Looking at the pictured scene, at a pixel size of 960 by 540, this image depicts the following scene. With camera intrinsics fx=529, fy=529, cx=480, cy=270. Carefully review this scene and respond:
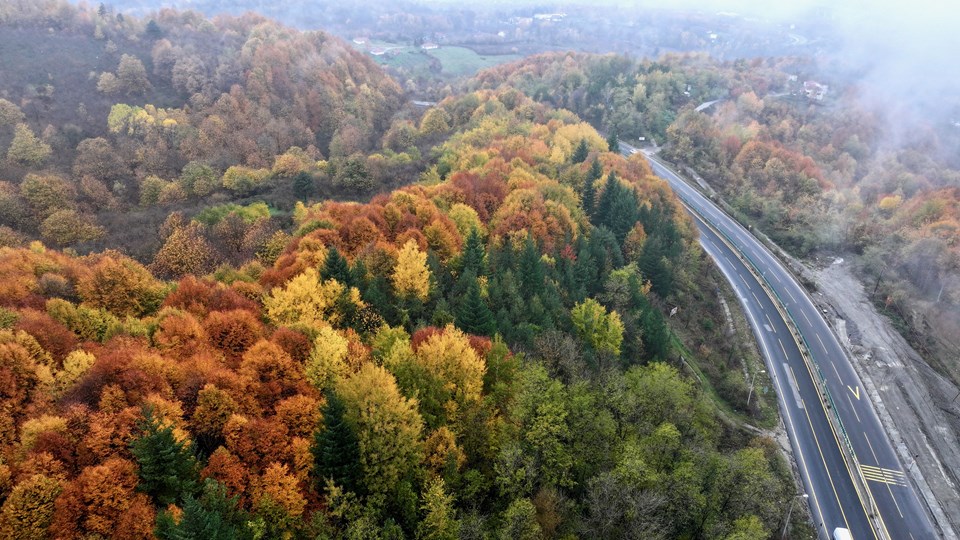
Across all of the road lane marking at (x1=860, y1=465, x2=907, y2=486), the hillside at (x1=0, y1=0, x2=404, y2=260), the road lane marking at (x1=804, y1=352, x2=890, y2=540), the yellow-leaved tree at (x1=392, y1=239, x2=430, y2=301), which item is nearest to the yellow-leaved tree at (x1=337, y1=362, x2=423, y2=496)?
the yellow-leaved tree at (x1=392, y1=239, x2=430, y2=301)

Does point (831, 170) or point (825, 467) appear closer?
point (825, 467)

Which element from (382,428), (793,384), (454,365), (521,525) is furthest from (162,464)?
(793,384)

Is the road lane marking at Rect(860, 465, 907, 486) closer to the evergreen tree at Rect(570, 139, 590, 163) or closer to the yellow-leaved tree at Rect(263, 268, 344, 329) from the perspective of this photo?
the yellow-leaved tree at Rect(263, 268, 344, 329)

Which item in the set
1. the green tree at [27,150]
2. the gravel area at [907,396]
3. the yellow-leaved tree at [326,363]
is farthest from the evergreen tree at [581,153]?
the green tree at [27,150]

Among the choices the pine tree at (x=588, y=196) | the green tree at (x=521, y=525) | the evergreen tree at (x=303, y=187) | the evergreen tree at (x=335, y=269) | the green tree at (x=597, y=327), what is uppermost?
the evergreen tree at (x=335, y=269)

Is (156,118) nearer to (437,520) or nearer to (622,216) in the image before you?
(622,216)

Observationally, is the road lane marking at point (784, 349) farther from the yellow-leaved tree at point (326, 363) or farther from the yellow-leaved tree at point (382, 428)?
the yellow-leaved tree at point (326, 363)
